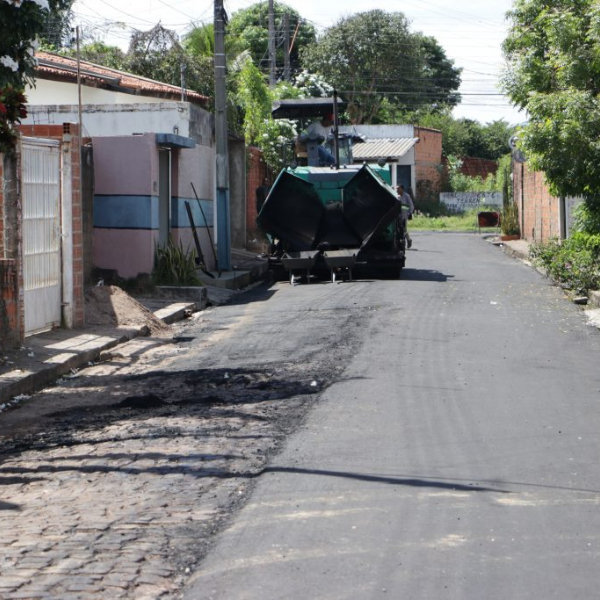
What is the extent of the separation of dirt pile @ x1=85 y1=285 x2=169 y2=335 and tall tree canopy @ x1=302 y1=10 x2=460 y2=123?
4447 centimetres

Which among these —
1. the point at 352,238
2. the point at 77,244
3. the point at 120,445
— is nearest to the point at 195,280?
the point at 352,238

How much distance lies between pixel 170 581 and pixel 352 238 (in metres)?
14.8

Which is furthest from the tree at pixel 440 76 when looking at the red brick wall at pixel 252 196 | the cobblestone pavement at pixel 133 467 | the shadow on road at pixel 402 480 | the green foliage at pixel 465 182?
the shadow on road at pixel 402 480

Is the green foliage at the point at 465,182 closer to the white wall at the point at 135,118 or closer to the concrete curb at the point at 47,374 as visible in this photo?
the white wall at the point at 135,118

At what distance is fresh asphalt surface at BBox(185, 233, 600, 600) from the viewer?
4.44 metres

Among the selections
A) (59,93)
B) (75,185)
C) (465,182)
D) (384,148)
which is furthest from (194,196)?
(465,182)

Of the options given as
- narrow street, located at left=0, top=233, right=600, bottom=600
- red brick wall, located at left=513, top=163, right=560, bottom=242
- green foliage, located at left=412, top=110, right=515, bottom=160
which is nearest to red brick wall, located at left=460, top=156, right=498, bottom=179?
green foliage, located at left=412, top=110, right=515, bottom=160

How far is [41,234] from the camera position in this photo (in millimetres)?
11820

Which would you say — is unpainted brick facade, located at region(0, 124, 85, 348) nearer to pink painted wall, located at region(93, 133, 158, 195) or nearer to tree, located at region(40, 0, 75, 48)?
pink painted wall, located at region(93, 133, 158, 195)

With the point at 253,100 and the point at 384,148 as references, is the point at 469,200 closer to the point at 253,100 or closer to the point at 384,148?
the point at 384,148

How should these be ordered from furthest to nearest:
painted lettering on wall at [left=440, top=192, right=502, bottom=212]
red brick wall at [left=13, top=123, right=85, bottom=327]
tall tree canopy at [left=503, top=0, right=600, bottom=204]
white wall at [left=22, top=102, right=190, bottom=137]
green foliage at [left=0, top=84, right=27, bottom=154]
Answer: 1. painted lettering on wall at [left=440, top=192, right=502, bottom=212]
2. white wall at [left=22, top=102, right=190, bottom=137]
3. tall tree canopy at [left=503, top=0, right=600, bottom=204]
4. red brick wall at [left=13, top=123, right=85, bottom=327]
5. green foliage at [left=0, top=84, right=27, bottom=154]

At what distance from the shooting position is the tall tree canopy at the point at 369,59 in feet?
182

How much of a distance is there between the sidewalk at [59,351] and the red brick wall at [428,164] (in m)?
39.1

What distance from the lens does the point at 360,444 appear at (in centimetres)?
673
